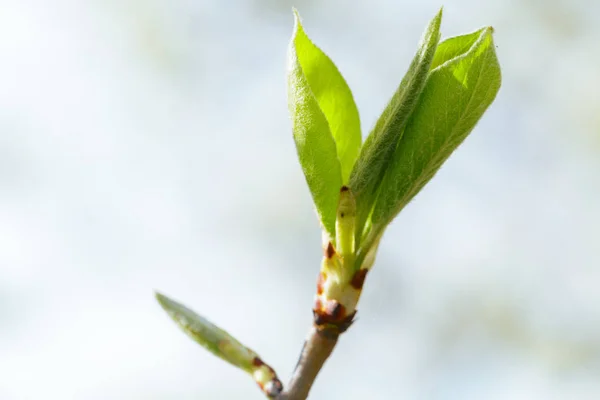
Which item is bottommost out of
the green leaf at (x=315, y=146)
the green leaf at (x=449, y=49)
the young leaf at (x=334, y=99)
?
the green leaf at (x=315, y=146)

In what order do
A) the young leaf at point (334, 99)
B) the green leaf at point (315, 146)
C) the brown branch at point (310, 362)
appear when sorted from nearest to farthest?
1. the brown branch at point (310, 362)
2. the green leaf at point (315, 146)
3. the young leaf at point (334, 99)

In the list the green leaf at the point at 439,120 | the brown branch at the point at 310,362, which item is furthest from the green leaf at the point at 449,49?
the brown branch at the point at 310,362

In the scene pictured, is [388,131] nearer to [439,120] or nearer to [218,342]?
[439,120]

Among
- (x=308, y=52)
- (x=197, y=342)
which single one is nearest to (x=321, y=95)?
(x=308, y=52)

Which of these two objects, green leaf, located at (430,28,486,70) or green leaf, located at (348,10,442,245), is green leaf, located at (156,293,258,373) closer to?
green leaf, located at (348,10,442,245)

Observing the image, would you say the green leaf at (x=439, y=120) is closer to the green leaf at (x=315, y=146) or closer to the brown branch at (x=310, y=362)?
the green leaf at (x=315, y=146)
